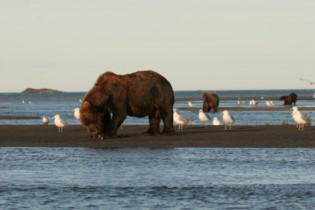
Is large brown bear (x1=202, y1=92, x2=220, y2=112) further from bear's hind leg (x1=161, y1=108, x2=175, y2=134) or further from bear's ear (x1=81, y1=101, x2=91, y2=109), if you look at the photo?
bear's ear (x1=81, y1=101, x2=91, y2=109)

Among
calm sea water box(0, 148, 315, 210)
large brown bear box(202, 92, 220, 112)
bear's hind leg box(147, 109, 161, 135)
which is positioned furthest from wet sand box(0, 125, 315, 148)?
large brown bear box(202, 92, 220, 112)

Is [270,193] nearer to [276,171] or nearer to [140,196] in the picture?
[140,196]

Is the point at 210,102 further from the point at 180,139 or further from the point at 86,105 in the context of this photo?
the point at 86,105

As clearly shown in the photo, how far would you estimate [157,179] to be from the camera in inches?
1035

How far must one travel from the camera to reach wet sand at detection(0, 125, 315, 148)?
125 feet

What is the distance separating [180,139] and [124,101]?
2.94 meters

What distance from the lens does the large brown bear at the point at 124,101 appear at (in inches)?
1533

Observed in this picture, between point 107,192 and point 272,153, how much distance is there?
1239 cm

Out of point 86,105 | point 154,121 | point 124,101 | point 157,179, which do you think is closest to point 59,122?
point 154,121

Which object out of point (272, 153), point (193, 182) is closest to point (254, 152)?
point (272, 153)

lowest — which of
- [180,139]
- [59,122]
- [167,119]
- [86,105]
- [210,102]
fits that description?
[210,102]

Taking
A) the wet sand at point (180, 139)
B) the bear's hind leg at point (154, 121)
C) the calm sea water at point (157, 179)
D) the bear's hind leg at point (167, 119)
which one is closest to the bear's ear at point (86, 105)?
the wet sand at point (180, 139)

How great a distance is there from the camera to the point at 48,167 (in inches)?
1178

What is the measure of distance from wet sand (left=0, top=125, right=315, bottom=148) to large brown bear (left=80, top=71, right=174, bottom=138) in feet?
2.40
